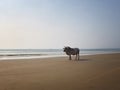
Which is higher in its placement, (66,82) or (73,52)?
(66,82)

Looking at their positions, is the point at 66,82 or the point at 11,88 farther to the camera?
the point at 66,82

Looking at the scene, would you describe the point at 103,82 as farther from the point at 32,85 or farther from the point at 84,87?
the point at 32,85

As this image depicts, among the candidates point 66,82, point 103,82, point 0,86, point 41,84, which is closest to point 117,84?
point 103,82

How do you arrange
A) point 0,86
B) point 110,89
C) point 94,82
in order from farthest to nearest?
point 94,82
point 0,86
point 110,89

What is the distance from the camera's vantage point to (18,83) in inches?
294

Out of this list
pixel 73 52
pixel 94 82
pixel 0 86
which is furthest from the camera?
pixel 73 52

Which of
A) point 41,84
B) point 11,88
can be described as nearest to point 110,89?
point 41,84

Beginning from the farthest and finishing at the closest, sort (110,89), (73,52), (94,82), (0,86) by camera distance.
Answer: (73,52) < (94,82) < (0,86) < (110,89)

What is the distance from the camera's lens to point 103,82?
761cm

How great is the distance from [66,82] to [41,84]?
906mm

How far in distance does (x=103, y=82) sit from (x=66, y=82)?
127cm

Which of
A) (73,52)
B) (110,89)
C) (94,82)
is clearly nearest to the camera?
(110,89)

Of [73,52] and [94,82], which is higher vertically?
[94,82]

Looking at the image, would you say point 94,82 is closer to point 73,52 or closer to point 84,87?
point 84,87
